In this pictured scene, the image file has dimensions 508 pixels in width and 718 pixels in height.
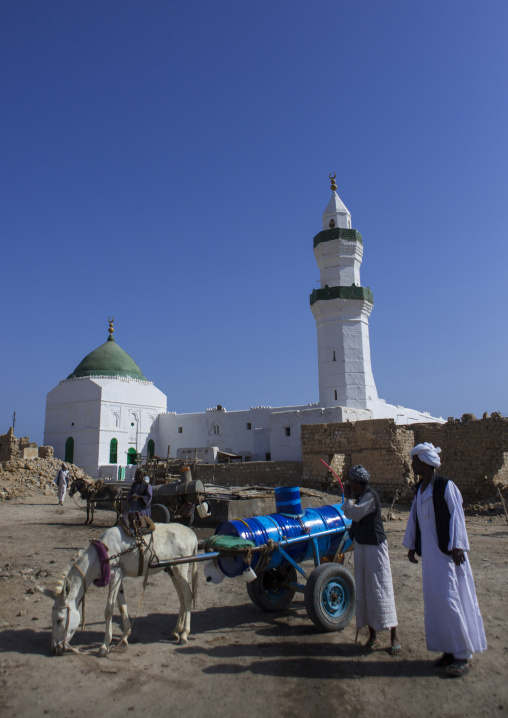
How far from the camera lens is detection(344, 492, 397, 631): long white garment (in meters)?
4.36

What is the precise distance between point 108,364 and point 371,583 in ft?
101

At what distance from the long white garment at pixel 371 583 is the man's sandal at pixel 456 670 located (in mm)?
579

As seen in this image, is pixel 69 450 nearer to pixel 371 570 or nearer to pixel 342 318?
pixel 342 318

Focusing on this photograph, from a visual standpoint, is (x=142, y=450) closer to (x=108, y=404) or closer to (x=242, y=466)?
(x=108, y=404)

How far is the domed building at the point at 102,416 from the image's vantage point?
1173 inches

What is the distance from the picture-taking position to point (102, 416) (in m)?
29.9

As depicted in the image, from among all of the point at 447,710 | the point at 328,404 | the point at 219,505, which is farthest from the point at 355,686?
the point at 328,404

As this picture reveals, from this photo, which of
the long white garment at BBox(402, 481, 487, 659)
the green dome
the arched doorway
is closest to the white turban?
the long white garment at BBox(402, 481, 487, 659)

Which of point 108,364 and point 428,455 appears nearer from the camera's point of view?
point 428,455

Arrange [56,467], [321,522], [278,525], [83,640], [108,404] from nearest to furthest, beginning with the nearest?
1. [83,640]
2. [278,525]
3. [321,522]
4. [56,467]
5. [108,404]

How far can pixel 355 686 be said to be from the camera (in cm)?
372

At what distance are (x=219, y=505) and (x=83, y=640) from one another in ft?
23.3

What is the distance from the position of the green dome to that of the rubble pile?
9.70m

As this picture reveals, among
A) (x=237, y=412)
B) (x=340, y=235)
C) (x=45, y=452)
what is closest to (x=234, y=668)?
(x=45, y=452)
